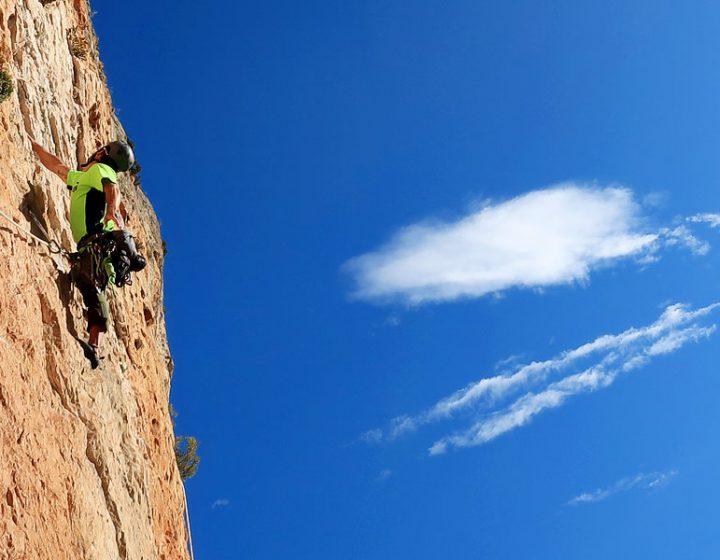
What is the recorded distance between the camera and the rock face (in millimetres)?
9055

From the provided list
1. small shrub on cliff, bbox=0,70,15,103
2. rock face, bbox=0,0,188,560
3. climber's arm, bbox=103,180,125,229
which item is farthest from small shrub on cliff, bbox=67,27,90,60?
climber's arm, bbox=103,180,125,229

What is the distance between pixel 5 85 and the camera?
1120 centimetres

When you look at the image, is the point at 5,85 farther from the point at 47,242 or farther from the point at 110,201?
the point at 47,242

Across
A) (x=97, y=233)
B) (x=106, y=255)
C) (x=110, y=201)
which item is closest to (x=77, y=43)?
(x=110, y=201)

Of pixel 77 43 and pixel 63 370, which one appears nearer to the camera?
pixel 63 370

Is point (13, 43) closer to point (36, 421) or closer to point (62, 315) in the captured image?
point (62, 315)

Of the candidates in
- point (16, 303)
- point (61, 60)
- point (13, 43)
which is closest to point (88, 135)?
point (61, 60)

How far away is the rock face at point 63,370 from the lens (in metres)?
9.05

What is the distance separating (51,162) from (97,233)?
1320mm

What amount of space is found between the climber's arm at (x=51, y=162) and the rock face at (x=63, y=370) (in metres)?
0.14

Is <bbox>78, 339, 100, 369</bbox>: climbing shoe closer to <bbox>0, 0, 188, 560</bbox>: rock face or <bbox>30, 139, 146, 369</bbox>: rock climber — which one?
<bbox>30, 139, 146, 369</bbox>: rock climber

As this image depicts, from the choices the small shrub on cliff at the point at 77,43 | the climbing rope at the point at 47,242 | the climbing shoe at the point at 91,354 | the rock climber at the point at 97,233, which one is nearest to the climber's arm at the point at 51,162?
the rock climber at the point at 97,233

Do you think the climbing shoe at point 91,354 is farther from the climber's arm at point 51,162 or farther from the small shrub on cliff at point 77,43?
the small shrub on cliff at point 77,43

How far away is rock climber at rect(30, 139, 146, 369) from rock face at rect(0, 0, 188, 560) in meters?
0.23
